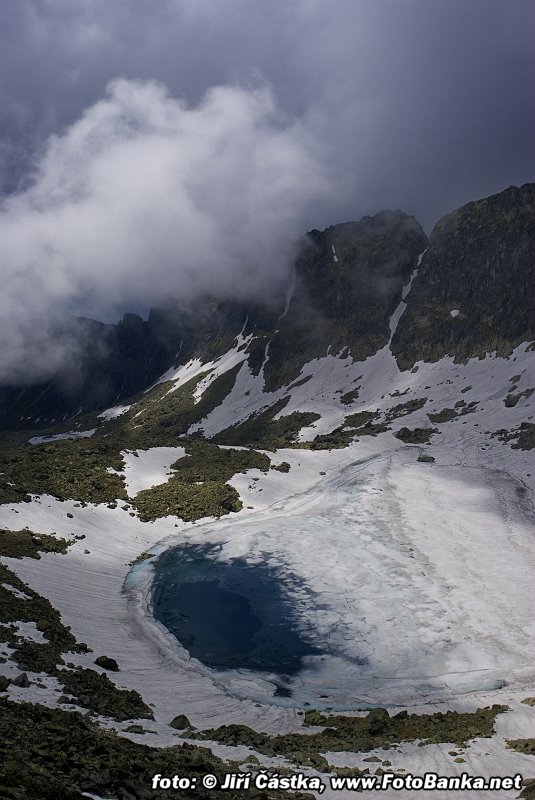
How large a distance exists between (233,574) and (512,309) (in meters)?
102

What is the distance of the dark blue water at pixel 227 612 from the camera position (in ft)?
80.0

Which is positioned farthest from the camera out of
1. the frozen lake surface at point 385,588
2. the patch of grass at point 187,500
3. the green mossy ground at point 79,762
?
the patch of grass at point 187,500

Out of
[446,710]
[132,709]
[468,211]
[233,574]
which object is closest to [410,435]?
[233,574]

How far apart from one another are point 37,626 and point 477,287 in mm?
126362

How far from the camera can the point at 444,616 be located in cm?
2759

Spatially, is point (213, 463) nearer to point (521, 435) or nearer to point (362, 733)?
point (362, 733)

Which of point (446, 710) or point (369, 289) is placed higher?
point (369, 289)

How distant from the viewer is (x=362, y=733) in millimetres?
16266

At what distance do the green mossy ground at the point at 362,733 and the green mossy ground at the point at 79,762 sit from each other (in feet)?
7.47

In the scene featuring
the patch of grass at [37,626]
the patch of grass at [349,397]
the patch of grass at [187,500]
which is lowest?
the patch of grass at [37,626]

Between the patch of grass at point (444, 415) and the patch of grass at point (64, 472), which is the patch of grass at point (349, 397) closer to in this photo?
the patch of grass at point (444, 415)

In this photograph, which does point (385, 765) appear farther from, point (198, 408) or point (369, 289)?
point (369, 289)

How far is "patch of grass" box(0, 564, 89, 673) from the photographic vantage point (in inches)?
696

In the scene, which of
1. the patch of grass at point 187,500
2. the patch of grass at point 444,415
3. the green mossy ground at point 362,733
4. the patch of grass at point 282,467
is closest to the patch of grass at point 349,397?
the patch of grass at point 444,415
